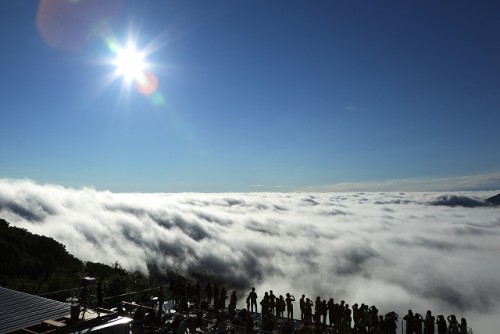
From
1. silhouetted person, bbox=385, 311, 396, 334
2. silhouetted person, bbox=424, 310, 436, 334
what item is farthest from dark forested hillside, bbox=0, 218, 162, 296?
silhouetted person, bbox=424, 310, 436, 334

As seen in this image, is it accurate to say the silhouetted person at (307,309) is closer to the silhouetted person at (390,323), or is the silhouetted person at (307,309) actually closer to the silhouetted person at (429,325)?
the silhouetted person at (390,323)

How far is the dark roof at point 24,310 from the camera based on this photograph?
10.1 metres

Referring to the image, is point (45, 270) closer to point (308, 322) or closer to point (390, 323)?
point (308, 322)

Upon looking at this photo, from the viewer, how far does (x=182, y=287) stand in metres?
21.2

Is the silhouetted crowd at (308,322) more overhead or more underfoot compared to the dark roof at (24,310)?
more underfoot

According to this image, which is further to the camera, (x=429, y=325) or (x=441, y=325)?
(x=429, y=325)

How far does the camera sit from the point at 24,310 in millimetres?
11078

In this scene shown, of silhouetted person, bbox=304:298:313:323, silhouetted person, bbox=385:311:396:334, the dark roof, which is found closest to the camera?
the dark roof

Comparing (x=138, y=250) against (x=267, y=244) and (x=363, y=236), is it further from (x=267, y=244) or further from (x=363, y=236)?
(x=363, y=236)

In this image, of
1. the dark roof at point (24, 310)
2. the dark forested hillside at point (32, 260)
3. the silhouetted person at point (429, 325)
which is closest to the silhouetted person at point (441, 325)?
the silhouetted person at point (429, 325)

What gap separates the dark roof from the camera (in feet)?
33.2

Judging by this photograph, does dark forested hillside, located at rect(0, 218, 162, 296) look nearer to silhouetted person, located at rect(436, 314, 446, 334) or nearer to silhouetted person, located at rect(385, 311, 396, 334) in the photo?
silhouetted person, located at rect(385, 311, 396, 334)

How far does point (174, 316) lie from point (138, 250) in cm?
6756

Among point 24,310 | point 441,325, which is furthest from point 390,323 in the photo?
point 24,310
